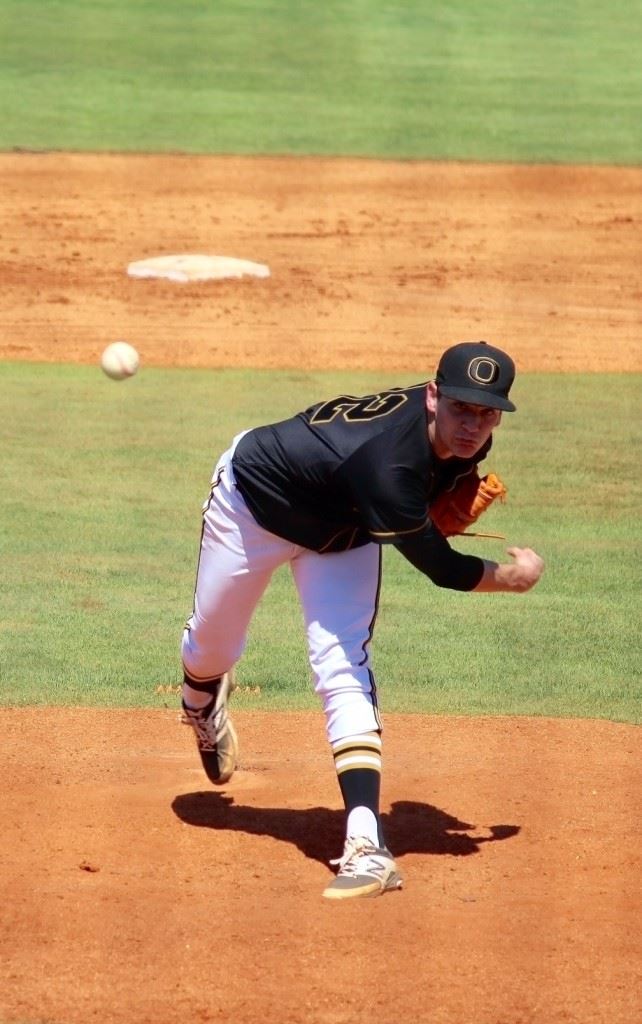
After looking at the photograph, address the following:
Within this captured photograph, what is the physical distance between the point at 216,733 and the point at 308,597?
748 millimetres

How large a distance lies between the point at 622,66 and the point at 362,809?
58.6ft

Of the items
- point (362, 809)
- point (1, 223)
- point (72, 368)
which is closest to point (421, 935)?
point (362, 809)

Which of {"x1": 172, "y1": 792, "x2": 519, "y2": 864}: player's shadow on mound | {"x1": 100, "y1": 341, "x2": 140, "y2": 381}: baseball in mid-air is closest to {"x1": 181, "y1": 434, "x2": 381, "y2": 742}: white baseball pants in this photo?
{"x1": 172, "y1": 792, "x2": 519, "y2": 864}: player's shadow on mound

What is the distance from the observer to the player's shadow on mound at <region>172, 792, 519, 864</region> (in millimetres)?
4453

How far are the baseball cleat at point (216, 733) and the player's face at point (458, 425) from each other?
44.6 inches

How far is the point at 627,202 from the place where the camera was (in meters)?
15.2

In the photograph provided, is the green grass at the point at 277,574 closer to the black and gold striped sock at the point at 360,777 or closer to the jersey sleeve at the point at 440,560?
the black and gold striped sock at the point at 360,777

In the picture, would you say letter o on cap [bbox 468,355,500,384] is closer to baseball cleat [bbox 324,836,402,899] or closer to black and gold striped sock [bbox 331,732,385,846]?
black and gold striped sock [bbox 331,732,385,846]

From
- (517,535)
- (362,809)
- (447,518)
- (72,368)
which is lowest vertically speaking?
(72,368)

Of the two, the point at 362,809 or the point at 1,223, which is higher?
the point at 362,809

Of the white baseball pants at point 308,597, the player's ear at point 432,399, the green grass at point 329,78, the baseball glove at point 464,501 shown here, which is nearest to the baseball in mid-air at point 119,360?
the white baseball pants at point 308,597

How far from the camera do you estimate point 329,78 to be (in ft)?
63.7

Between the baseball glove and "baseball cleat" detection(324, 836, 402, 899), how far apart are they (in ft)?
2.91

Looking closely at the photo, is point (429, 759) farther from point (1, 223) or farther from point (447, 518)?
point (1, 223)
